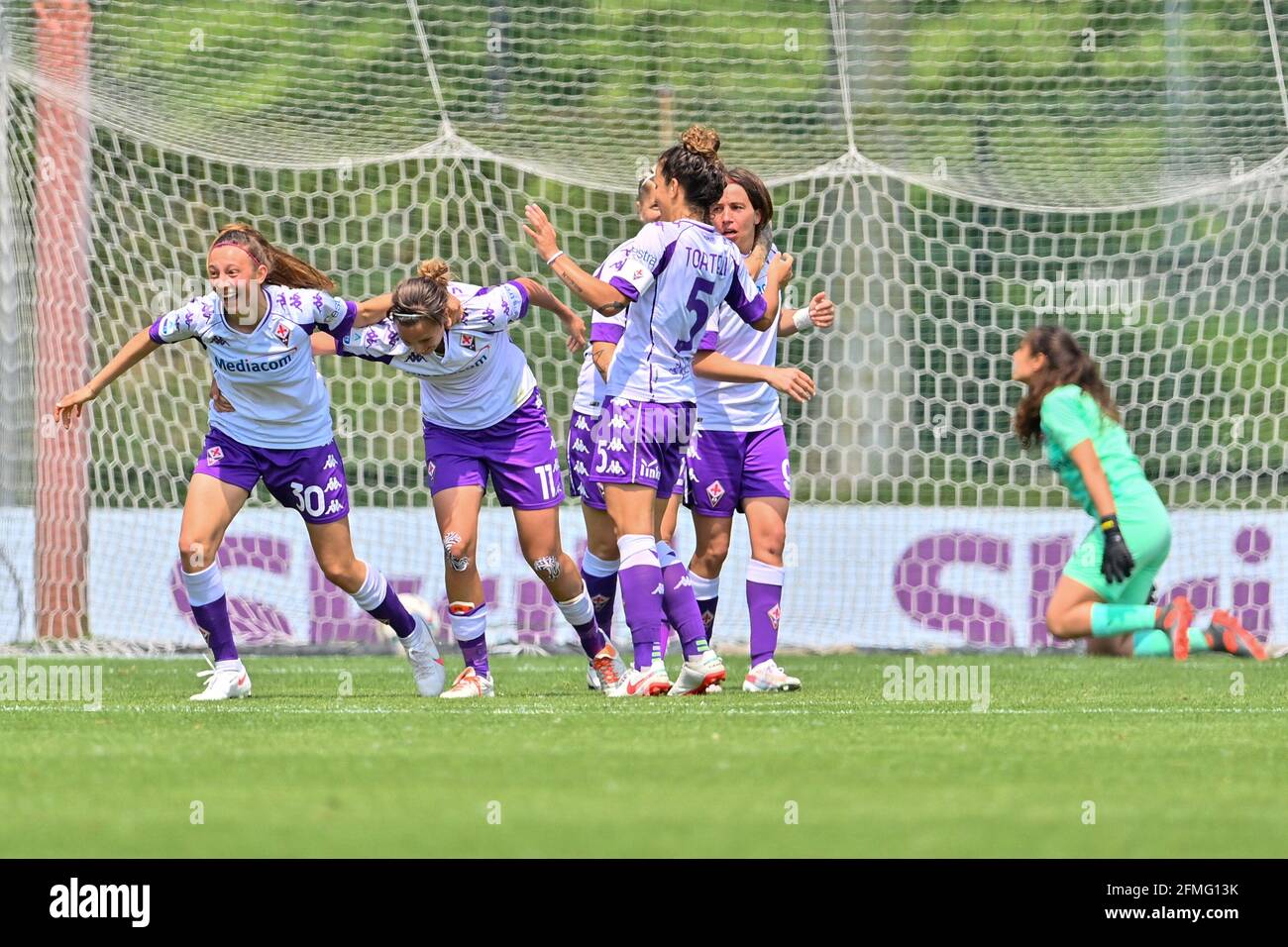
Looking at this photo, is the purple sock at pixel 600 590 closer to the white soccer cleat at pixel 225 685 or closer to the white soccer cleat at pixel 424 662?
the white soccer cleat at pixel 424 662

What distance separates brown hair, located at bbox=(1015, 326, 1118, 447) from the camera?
8.91 metres

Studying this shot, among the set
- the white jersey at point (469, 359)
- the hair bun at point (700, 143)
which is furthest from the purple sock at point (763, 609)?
the hair bun at point (700, 143)

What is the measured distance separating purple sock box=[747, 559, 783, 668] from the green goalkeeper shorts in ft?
4.90

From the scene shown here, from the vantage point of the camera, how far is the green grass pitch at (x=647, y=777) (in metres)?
3.98

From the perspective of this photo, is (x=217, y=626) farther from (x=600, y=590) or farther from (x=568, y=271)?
(x=568, y=271)

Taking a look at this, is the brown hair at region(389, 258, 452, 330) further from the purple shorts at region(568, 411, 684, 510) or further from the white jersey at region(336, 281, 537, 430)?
the purple shorts at region(568, 411, 684, 510)

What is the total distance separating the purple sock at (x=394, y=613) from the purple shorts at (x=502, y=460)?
1.63 ft

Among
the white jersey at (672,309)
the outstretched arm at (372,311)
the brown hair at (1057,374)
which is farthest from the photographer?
the brown hair at (1057,374)

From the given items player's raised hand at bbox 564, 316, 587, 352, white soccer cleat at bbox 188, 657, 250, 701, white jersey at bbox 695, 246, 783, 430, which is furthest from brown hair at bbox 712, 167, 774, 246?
white soccer cleat at bbox 188, 657, 250, 701

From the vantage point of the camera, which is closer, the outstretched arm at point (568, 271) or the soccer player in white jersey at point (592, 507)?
the outstretched arm at point (568, 271)

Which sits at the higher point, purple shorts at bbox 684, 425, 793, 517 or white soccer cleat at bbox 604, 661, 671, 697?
purple shorts at bbox 684, 425, 793, 517

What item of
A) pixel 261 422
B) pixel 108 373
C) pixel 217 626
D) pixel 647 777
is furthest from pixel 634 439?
pixel 647 777

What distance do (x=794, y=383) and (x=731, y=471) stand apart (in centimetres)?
132
